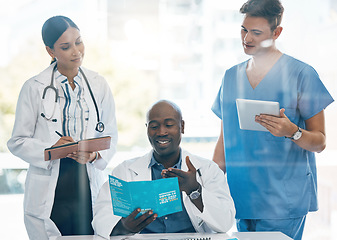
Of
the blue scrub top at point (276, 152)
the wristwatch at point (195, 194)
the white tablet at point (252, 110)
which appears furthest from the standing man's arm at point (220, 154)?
the wristwatch at point (195, 194)

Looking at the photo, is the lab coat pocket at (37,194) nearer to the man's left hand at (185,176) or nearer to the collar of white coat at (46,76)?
the collar of white coat at (46,76)

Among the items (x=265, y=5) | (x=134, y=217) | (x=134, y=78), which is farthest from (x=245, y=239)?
(x=134, y=78)

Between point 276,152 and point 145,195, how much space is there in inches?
28.9

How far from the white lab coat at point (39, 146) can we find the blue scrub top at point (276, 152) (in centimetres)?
65

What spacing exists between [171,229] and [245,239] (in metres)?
0.29

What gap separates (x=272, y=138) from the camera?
1719 millimetres

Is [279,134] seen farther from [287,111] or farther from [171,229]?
[171,229]

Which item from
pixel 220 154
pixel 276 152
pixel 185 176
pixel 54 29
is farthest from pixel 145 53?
pixel 185 176

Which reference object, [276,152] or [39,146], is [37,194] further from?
[276,152]

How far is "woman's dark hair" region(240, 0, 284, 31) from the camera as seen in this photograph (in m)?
1.69

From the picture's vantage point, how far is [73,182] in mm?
1764

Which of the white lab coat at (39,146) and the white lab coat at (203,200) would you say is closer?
the white lab coat at (203,200)

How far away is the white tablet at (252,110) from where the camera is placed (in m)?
1.54

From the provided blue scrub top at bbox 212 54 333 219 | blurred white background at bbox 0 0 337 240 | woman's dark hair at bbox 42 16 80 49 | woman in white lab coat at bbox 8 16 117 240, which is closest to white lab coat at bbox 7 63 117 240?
woman in white lab coat at bbox 8 16 117 240
